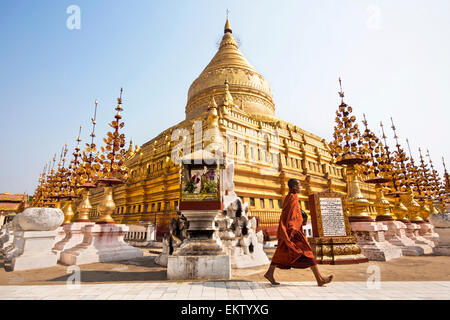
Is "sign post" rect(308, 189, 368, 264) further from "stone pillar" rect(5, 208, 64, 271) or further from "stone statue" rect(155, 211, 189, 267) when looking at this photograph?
"stone pillar" rect(5, 208, 64, 271)

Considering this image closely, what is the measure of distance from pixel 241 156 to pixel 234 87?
43.8 ft

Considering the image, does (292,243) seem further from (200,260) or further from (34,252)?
(34,252)

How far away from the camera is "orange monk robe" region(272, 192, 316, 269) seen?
412cm

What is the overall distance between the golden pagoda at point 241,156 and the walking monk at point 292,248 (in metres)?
8.97

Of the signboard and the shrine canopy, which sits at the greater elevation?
the shrine canopy

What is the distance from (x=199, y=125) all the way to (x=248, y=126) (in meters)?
4.26

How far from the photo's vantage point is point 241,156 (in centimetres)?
1798

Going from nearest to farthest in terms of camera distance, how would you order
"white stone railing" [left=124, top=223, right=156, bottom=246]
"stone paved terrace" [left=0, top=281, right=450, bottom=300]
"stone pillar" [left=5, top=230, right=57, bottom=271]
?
"stone paved terrace" [left=0, top=281, right=450, bottom=300]
"stone pillar" [left=5, top=230, right=57, bottom=271]
"white stone railing" [left=124, top=223, right=156, bottom=246]

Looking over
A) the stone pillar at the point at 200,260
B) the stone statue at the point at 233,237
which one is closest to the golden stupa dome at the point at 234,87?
the stone statue at the point at 233,237

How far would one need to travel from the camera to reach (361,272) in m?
5.97

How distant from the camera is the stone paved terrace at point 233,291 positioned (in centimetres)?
364

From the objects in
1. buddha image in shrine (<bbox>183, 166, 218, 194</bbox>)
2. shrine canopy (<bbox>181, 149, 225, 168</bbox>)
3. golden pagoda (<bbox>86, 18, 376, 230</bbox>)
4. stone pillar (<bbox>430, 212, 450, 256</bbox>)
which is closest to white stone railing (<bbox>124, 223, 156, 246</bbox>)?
golden pagoda (<bbox>86, 18, 376, 230</bbox>)

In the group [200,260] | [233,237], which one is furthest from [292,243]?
[233,237]
